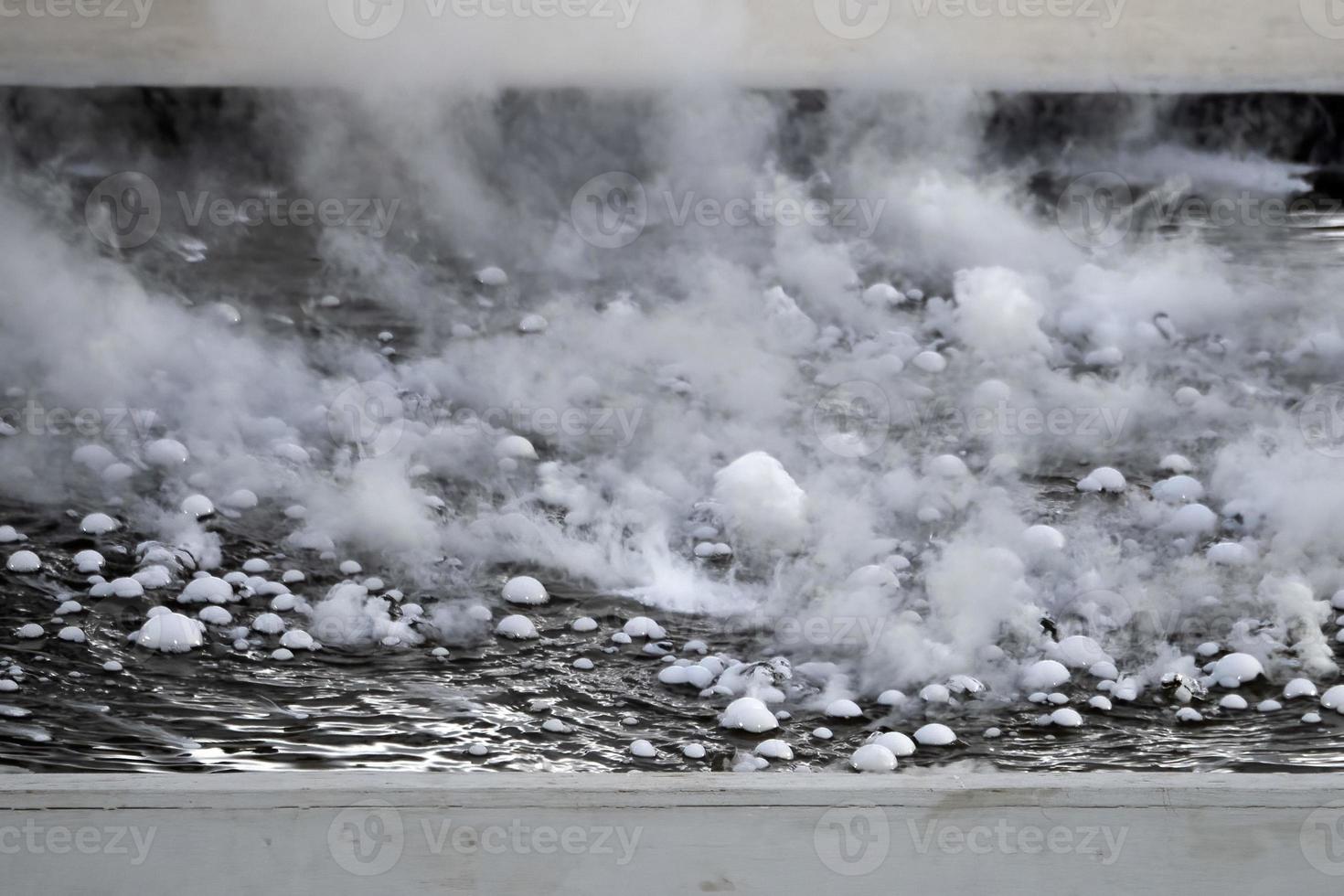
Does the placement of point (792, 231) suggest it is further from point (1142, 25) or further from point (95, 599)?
point (95, 599)

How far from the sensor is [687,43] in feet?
11.6

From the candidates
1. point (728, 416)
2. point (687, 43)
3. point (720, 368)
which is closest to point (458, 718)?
point (728, 416)

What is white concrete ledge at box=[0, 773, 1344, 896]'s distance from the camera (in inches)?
46.6

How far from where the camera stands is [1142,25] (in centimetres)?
362

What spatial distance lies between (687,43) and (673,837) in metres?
2.70

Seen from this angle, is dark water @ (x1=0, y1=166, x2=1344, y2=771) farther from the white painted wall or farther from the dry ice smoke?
the white painted wall

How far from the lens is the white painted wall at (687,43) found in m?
3.43

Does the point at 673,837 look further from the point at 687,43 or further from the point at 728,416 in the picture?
the point at 687,43

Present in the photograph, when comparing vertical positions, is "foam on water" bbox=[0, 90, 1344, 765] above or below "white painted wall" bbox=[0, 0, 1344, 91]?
below

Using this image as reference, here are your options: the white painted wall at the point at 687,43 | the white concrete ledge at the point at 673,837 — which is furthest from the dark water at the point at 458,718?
the white painted wall at the point at 687,43

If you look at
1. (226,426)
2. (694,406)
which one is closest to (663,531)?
(694,406)

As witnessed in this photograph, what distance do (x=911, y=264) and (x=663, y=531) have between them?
1.25 metres

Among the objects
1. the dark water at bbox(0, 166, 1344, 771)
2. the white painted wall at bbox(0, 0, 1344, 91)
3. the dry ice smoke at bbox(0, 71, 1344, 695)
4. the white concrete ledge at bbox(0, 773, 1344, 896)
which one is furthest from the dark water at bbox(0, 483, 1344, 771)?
the white painted wall at bbox(0, 0, 1344, 91)

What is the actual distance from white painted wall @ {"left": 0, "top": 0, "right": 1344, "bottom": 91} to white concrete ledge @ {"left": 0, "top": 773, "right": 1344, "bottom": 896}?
8.23ft
